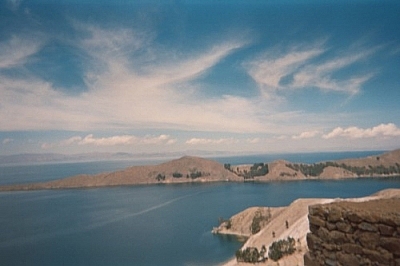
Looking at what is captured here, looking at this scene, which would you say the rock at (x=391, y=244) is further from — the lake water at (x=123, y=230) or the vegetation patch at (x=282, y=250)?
the lake water at (x=123, y=230)

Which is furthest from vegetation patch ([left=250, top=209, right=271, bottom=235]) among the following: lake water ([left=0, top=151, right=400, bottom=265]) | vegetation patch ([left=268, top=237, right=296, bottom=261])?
vegetation patch ([left=268, top=237, right=296, bottom=261])

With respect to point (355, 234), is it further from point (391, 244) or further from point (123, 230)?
point (123, 230)

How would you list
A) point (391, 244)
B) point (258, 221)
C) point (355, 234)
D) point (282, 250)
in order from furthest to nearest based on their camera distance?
point (258, 221) → point (282, 250) → point (355, 234) → point (391, 244)

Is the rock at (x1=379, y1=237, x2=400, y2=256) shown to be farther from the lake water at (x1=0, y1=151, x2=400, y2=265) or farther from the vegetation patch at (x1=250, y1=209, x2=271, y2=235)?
the vegetation patch at (x1=250, y1=209, x2=271, y2=235)

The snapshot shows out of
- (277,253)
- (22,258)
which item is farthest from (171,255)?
(277,253)

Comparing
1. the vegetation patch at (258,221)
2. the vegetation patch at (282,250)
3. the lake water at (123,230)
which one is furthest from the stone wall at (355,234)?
the vegetation patch at (258,221)

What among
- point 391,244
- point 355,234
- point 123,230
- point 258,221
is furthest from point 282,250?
point 123,230

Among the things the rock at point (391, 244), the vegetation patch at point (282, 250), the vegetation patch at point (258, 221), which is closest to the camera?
the rock at point (391, 244)

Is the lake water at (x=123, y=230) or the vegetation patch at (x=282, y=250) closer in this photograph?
the vegetation patch at (x=282, y=250)
